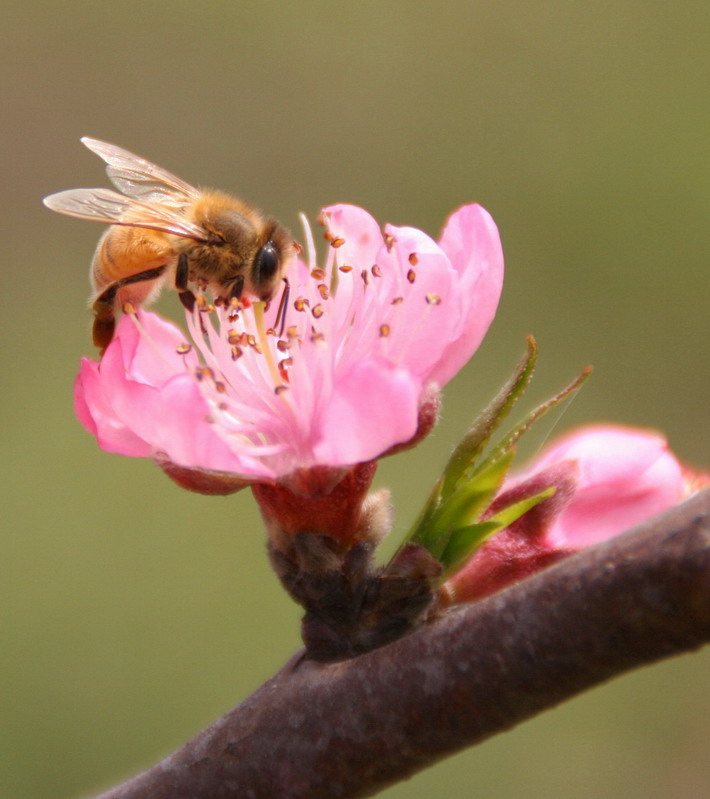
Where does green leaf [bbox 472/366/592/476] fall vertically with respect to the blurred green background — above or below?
above

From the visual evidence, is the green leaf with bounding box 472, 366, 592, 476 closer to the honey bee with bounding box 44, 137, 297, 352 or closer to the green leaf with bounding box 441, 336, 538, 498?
the green leaf with bounding box 441, 336, 538, 498

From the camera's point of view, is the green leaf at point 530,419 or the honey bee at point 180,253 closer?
the green leaf at point 530,419

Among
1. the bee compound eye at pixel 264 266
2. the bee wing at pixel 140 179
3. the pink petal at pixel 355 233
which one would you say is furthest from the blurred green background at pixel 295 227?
the pink petal at pixel 355 233

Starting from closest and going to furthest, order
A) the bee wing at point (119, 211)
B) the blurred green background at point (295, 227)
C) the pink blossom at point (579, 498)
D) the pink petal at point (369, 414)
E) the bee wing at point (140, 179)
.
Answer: the pink petal at point (369, 414)
the pink blossom at point (579, 498)
the bee wing at point (119, 211)
the bee wing at point (140, 179)
the blurred green background at point (295, 227)

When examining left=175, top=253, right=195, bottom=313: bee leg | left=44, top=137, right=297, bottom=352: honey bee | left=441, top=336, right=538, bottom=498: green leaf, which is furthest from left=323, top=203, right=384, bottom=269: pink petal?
left=441, top=336, right=538, bottom=498: green leaf

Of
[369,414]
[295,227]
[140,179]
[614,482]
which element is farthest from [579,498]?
[295,227]

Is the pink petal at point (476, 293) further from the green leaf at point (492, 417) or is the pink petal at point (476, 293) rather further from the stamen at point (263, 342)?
the stamen at point (263, 342)
